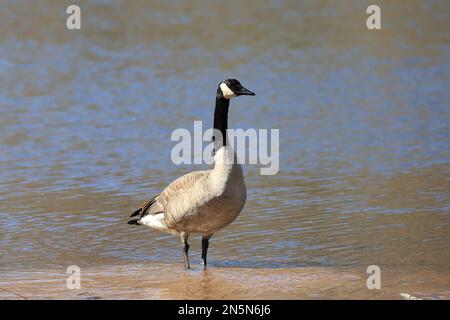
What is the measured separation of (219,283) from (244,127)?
242 inches

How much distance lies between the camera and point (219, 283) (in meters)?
7.38

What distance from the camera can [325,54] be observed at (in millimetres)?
18828

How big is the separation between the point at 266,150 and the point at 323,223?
353 cm

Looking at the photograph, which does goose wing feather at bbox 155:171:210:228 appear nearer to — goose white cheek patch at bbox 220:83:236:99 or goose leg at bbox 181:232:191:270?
goose leg at bbox 181:232:191:270

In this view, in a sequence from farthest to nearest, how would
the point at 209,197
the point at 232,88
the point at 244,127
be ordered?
the point at 244,127, the point at 232,88, the point at 209,197

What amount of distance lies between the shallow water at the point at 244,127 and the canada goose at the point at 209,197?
1.24ft

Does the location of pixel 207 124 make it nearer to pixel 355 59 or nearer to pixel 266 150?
pixel 266 150

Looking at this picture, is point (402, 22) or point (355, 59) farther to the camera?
point (402, 22)

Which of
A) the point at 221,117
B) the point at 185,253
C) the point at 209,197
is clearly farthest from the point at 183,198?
the point at 221,117

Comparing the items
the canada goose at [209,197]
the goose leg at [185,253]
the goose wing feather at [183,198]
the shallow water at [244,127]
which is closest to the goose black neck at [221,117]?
the canada goose at [209,197]

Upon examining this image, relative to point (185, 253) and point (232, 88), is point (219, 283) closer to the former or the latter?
point (185, 253)

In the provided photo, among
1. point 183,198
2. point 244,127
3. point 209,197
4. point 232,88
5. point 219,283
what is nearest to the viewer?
point 219,283

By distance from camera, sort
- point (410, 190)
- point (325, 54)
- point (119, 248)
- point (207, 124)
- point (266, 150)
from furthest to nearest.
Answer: point (325, 54) < point (207, 124) < point (266, 150) < point (410, 190) < point (119, 248)
